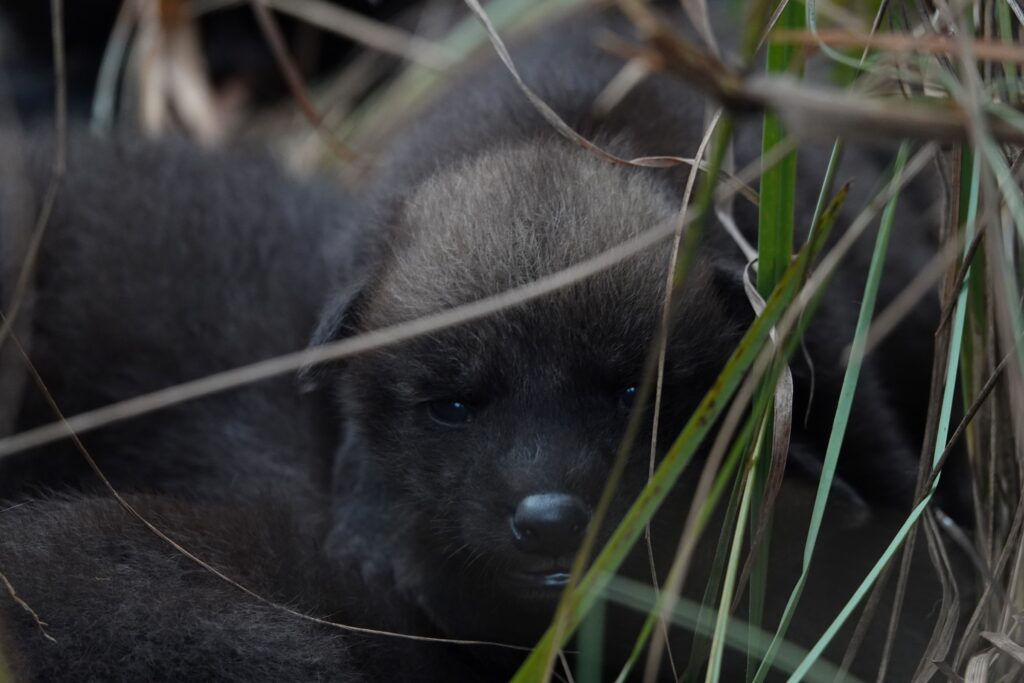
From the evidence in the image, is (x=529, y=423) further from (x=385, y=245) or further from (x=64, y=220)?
(x=64, y=220)

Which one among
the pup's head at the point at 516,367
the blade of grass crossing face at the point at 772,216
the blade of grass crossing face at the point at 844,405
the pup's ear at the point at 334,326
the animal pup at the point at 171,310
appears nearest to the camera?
the blade of grass crossing face at the point at 844,405

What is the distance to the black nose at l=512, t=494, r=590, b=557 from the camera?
2.29 m

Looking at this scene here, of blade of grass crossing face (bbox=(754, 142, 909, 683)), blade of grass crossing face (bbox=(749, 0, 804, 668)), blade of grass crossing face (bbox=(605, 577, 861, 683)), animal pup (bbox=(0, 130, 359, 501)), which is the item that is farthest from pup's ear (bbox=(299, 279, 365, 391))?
blade of grass crossing face (bbox=(754, 142, 909, 683))

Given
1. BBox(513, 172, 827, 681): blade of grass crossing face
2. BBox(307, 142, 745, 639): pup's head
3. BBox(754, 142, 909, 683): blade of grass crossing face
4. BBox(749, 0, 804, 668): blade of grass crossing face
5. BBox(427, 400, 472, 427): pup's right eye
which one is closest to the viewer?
BBox(513, 172, 827, 681): blade of grass crossing face

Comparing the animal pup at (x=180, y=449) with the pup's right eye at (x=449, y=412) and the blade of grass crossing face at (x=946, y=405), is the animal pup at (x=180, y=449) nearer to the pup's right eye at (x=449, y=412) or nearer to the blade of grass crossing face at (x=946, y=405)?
the pup's right eye at (x=449, y=412)

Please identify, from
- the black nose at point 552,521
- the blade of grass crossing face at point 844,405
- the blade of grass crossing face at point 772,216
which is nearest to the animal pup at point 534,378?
the black nose at point 552,521

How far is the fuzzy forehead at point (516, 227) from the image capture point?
250 centimetres

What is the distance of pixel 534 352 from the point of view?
246 centimetres

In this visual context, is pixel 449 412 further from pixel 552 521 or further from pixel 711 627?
pixel 711 627

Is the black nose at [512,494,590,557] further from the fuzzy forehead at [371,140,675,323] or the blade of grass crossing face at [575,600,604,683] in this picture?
the fuzzy forehead at [371,140,675,323]

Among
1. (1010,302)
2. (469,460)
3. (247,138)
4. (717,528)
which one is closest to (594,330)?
(469,460)

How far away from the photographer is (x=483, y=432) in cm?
249

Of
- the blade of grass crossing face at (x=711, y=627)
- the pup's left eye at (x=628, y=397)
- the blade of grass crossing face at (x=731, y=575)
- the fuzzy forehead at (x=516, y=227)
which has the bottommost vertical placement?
the blade of grass crossing face at (x=711, y=627)

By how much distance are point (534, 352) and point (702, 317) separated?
1.13ft
